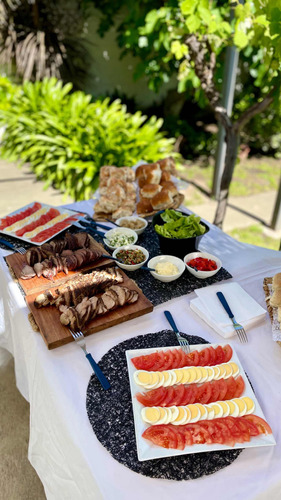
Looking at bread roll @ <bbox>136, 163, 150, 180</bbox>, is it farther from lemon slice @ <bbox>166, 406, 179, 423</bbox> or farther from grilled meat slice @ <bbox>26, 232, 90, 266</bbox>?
lemon slice @ <bbox>166, 406, 179, 423</bbox>

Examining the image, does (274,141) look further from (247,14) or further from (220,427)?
(220,427)

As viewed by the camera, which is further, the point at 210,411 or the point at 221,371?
the point at 221,371

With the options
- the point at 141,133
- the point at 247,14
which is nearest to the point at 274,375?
the point at 247,14

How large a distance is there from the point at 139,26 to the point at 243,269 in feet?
11.4

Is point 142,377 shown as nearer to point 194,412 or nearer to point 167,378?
point 167,378

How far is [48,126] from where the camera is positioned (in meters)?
6.17

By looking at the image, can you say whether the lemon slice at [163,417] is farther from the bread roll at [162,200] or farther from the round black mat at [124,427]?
the bread roll at [162,200]

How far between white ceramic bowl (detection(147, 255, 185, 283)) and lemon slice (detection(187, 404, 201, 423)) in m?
0.80

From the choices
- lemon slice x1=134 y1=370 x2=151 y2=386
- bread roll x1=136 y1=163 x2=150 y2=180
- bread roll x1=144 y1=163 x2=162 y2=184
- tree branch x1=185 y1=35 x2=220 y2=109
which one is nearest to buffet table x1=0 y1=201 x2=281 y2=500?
lemon slice x1=134 y1=370 x2=151 y2=386

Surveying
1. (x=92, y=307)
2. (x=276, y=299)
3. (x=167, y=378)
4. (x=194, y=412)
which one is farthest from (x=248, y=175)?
(x=194, y=412)

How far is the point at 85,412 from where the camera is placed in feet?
4.44

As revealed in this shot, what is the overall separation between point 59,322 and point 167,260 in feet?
2.57

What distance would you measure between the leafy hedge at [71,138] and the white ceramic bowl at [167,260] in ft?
10.8

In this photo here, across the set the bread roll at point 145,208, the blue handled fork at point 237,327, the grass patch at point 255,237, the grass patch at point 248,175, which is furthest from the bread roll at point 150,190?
the grass patch at point 248,175
